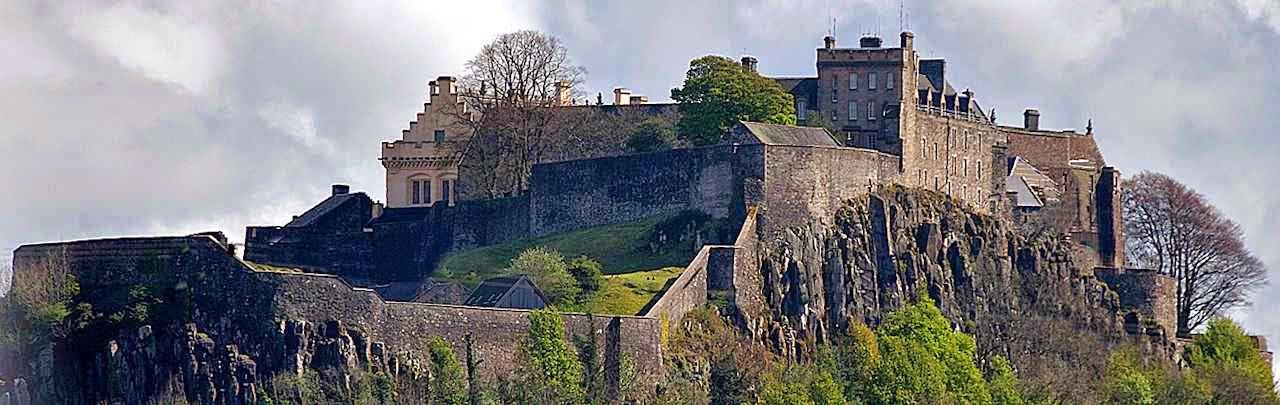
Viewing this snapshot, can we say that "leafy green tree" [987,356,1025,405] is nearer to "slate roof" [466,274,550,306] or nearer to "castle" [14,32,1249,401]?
"castle" [14,32,1249,401]

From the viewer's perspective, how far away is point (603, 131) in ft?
390

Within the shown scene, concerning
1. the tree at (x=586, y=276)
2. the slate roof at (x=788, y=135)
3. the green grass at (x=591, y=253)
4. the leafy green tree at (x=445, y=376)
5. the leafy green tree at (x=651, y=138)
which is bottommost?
the leafy green tree at (x=445, y=376)

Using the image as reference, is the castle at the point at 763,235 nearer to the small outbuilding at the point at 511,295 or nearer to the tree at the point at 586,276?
the small outbuilding at the point at 511,295

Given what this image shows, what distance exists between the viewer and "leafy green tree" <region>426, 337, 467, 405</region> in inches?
3506

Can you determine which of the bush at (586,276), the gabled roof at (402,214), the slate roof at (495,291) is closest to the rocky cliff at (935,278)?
the bush at (586,276)

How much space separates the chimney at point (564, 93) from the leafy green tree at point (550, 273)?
13699mm

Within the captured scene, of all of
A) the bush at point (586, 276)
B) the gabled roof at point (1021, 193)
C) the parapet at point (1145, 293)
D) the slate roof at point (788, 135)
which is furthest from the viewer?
the gabled roof at point (1021, 193)

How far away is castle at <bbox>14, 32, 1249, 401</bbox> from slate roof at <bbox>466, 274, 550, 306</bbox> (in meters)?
0.80

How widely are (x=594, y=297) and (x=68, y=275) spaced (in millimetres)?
16405

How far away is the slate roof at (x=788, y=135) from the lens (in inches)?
4230

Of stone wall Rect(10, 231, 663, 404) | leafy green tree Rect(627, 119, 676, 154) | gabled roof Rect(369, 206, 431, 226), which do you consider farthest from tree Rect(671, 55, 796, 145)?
stone wall Rect(10, 231, 663, 404)

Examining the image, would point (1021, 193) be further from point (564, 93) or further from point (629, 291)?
point (629, 291)

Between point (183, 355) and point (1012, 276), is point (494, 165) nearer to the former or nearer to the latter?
point (1012, 276)

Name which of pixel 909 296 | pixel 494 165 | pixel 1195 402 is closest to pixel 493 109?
pixel 494 165
